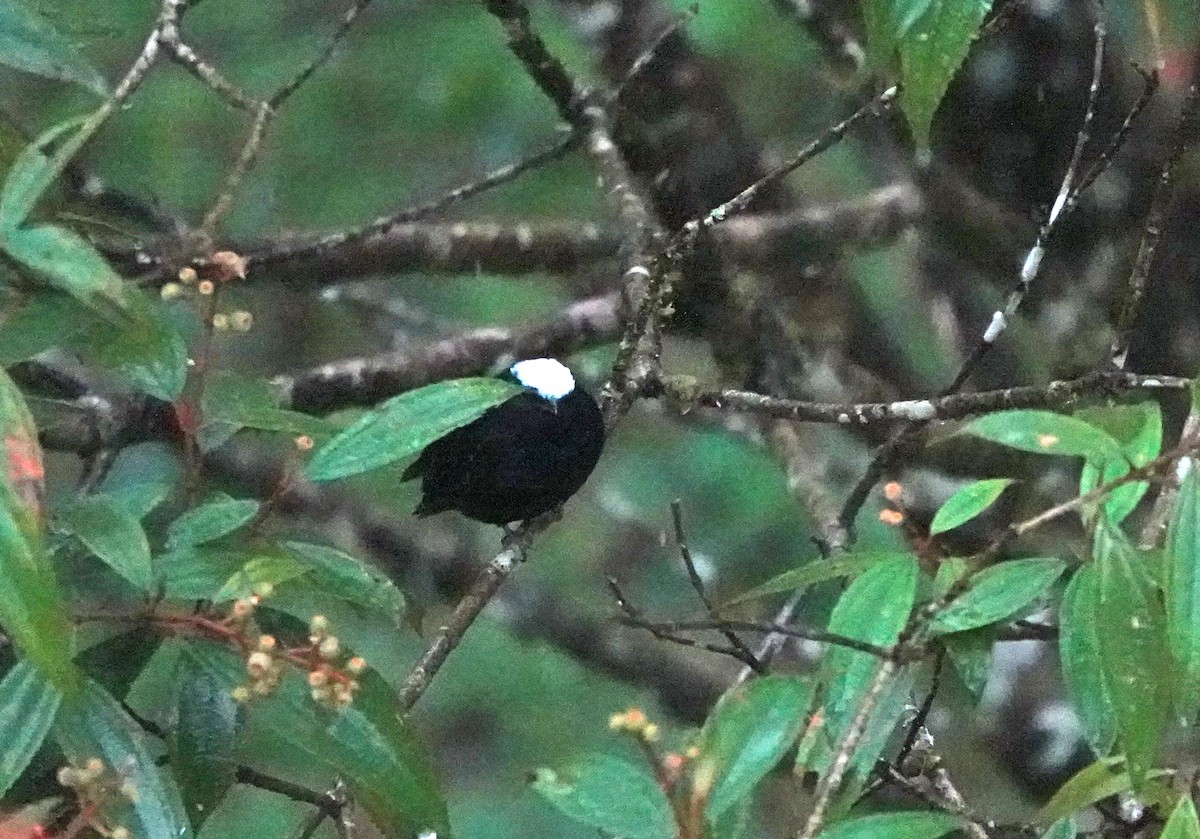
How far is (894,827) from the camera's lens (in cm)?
73

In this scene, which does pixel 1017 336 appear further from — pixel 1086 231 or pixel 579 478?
pixel 579 478

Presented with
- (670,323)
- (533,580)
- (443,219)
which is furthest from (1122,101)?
(533,580)

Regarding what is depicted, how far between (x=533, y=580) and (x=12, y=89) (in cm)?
89

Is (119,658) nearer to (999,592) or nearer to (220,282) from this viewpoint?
(220,282)

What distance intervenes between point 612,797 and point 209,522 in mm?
259

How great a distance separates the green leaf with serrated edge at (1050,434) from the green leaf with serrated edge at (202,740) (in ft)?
1.34

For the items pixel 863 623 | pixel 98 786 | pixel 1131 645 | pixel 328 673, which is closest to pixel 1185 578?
pixel 1131 645

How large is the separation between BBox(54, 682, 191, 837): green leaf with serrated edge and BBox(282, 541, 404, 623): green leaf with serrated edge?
4.8 inches

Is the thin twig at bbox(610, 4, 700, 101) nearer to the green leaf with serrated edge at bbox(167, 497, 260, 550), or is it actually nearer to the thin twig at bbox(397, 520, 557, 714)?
the thin twig at bbox(397, 520, 557, 714)

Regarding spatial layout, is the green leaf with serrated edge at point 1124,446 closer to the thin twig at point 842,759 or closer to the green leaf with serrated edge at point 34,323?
the thin twig at point 842,759

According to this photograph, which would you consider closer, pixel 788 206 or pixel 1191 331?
pixel 1191 331

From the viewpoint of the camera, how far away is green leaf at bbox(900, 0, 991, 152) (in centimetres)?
74

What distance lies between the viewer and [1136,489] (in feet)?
2.46

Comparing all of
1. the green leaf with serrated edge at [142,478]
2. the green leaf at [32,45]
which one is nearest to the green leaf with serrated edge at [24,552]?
the green leaf with serrated edge at [142,478]
